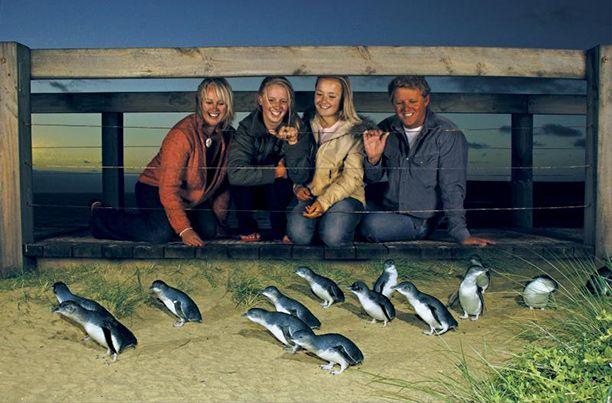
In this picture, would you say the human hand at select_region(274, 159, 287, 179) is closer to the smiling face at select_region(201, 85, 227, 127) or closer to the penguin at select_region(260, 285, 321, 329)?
the smiling face at select_region(201, 85, 227, 127)

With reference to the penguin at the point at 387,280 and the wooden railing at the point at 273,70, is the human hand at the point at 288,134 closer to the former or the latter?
the wooden railing at the point at 273,70

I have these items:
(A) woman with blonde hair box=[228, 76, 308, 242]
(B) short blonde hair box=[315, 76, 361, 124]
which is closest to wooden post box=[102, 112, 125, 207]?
(A) woman with blonde hair box=[228, 76, 308, 242]

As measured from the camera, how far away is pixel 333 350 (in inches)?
180

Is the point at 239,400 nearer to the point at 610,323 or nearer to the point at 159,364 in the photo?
the point at 159,364

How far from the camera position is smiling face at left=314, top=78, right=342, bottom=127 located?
7492mm

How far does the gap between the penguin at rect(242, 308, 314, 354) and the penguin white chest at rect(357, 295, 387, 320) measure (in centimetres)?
73

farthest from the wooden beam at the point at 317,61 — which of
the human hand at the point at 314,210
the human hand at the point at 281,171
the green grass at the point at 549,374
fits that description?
the green grass at the point at 549,374

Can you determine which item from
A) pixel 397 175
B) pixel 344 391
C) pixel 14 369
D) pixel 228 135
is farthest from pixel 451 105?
pixel 14 369

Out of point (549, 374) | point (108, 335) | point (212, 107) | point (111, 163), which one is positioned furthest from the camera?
point (111, 163)

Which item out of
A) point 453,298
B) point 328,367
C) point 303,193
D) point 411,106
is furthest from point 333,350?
point 411,106

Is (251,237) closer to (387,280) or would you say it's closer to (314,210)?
(314,210)

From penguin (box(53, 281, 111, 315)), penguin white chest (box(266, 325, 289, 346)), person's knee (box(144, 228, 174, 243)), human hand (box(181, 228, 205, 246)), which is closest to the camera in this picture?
penguin white chest (box(266, 325, 289, 346))

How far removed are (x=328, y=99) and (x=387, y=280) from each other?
232 cm

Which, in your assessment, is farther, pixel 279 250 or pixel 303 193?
pixel 303 193
